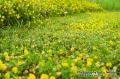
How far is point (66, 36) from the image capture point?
25.1 ft

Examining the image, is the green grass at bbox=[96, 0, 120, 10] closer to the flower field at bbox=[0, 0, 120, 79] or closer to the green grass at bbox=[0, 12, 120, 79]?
the flower field at bbox=[0, 0, 120, 79]

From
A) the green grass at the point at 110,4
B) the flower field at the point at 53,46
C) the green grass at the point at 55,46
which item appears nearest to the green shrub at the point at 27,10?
the flower field at the point at 53,46

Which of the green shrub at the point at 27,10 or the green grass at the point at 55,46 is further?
the green shrub at the point at 27,10

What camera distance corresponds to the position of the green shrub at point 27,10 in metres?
8.92

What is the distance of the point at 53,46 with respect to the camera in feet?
22.3

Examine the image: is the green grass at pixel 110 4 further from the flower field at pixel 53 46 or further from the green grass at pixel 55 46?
the green grass at pixel 55 46

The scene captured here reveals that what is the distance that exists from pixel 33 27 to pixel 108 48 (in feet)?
10.6

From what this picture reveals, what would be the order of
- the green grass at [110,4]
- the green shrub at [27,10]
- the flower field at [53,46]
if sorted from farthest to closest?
the green grass at [110,4]
the green shrub at [27,10]
the flower field at [53,46]

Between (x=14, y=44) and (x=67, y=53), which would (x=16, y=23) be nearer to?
(x=14, y=44)

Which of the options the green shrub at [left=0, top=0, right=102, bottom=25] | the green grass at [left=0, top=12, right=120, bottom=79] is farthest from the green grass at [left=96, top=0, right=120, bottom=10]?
the green grass at [left=0, top=12, right=120, bottom=79]

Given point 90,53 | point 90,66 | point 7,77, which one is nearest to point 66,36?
point 90,53

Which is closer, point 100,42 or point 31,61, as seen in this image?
point 31,61

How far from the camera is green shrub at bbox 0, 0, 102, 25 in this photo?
8922 millimetres

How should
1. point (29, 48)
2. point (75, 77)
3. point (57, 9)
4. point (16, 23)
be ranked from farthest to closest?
point (57, 9) < point (16, 23) < point (29, 48) < point (75, 77)
